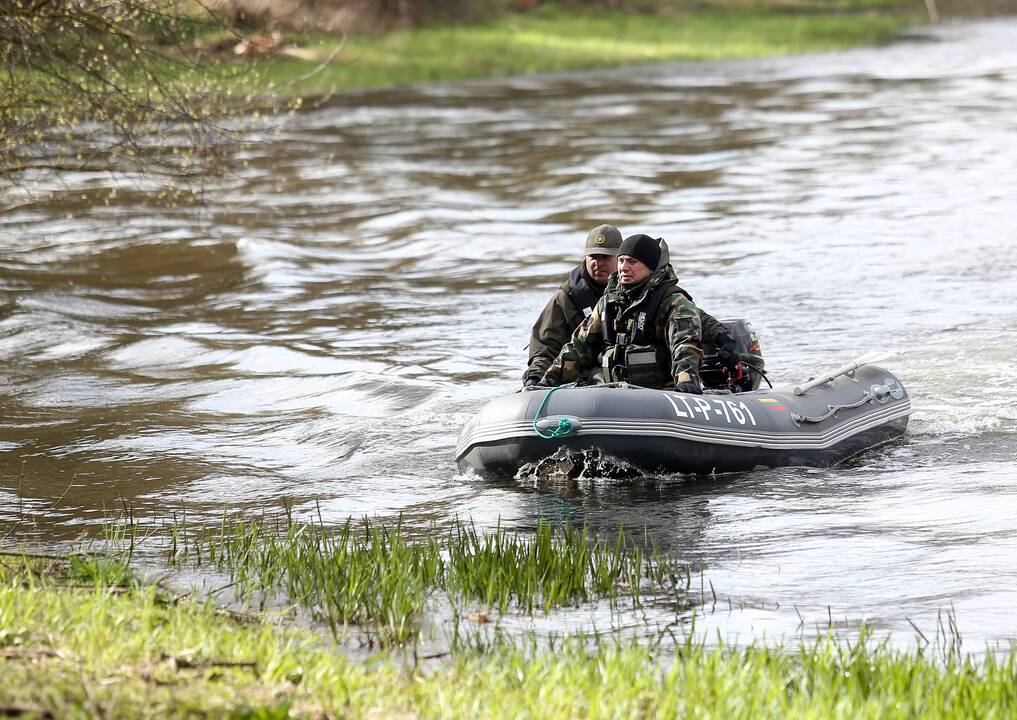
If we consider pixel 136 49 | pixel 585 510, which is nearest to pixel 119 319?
pixel 136 49

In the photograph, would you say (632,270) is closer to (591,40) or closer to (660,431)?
(660,431)

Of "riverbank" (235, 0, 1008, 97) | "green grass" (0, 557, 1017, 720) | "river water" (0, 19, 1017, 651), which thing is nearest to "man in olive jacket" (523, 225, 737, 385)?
"river water" (0, 19, 1017, 651)

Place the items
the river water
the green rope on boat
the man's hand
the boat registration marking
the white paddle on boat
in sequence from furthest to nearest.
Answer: the white paddle on boat < the man's hand < the boat registration marking < the green rope on boat < the river water

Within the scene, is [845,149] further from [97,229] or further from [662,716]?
[662,716]

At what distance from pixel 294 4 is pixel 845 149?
1783 cm

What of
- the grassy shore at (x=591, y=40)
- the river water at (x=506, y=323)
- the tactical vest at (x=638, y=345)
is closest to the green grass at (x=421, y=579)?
the river water at (x=506, y=323)

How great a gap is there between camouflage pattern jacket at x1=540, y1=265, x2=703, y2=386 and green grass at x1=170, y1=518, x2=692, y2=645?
2.87 meters

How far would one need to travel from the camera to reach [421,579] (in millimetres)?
6594

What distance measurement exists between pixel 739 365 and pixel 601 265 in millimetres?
1216

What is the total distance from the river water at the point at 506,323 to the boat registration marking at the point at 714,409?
39 centimetres

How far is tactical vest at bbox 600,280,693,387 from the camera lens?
1005cm

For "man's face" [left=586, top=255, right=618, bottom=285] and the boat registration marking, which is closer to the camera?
the boat registration marking

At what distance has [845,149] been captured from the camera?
1150 inches

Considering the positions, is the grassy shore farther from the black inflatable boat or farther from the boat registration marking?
the boat registration marking
